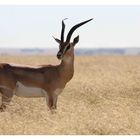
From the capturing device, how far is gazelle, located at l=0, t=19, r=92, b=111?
1159 centimetres

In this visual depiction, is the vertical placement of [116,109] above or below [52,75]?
below

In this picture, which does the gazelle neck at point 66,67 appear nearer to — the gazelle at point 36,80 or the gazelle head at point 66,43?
the gazelle at point 36,80

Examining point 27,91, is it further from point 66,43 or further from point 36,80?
point 66,43

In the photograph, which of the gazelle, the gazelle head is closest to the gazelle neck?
the gazelle

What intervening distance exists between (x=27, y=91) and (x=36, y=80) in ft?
1.15

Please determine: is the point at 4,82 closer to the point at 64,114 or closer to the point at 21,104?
the point at 21,104

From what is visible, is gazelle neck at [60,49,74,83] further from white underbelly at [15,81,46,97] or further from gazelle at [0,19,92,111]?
white underbelly at [15,81,46,97]

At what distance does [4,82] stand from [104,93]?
194 inches

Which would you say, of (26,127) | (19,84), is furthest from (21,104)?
(26,127)

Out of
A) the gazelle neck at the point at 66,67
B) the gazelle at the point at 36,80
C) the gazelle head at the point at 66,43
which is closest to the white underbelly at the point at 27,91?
the gazelle at the point at 36,80

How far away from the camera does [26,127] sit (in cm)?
913

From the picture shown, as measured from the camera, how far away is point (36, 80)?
11703 mm

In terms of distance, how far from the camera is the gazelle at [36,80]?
11586mm

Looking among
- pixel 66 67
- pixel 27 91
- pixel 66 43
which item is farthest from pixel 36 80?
pixel 66 43
